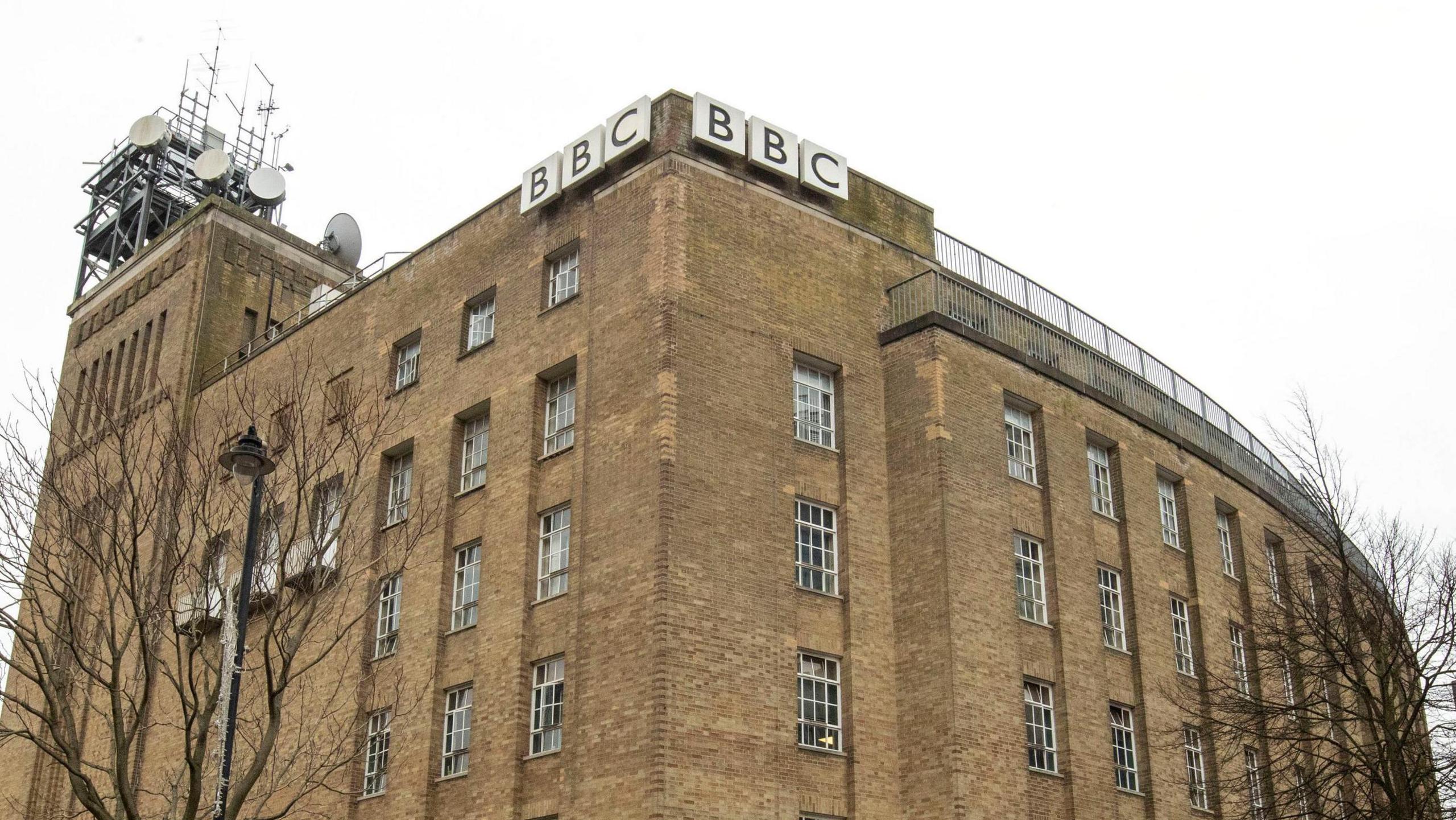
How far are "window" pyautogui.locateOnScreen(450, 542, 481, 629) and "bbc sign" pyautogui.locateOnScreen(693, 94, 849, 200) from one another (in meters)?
9.10

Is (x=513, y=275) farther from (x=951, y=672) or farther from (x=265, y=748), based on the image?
(x=265, y=748)

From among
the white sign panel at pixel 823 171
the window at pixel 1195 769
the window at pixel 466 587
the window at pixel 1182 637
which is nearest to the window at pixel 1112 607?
the window at pixel 1182 637

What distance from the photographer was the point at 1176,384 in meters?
36.8

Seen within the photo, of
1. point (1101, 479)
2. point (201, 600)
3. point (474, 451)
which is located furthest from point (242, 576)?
point (1101, 479)

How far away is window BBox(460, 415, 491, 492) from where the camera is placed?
2908cm

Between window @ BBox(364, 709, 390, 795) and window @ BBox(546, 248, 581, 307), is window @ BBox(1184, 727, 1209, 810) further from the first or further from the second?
window @ BBox(364, 709, 390, 795)

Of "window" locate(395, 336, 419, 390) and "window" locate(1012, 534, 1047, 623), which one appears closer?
"window" locate(1012, 534, 1047, 623)

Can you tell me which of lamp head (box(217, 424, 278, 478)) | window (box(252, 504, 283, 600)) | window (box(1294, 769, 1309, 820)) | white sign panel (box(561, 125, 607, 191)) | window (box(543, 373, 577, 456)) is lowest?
window (box(1294, 769, 1309, 820))

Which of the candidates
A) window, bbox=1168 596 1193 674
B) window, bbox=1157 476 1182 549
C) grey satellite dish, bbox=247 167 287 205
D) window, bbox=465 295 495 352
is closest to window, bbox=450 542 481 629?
window, bbox=465 295 495 352

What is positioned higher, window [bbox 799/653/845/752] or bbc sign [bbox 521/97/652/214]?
bbc sign [bbox 521/97/652/214]

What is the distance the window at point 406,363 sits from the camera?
105 feet

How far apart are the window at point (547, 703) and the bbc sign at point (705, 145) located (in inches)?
374

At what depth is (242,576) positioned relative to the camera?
53.3 feet

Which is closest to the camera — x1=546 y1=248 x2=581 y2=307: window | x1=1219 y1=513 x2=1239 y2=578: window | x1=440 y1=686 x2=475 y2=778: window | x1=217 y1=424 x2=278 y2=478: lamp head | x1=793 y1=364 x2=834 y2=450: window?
x1=217 y1=424 x2=278 y2=478: lamp head
